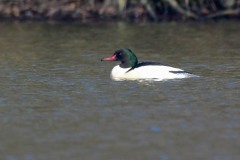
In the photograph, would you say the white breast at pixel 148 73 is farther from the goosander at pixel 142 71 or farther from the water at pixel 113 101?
the water at pixel 113 101

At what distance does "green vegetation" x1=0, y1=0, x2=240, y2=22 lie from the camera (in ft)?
88.9

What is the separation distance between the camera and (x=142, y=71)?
1672 centimetres

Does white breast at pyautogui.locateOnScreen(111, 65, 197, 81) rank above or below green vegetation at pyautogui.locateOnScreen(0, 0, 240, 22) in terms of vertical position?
above

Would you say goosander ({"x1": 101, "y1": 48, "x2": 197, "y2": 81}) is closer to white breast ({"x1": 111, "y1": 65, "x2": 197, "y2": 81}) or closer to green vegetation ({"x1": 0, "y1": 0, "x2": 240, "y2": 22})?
white breast ({"x1": 111, "y1": 65, "x2": 197, "y2": 81})

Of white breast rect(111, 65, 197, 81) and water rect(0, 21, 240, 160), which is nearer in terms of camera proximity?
water rect(0, 21, 240, 160)

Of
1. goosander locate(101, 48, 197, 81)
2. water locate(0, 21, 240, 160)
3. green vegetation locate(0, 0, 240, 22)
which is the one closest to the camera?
water locate(0, 21, 240, 160)

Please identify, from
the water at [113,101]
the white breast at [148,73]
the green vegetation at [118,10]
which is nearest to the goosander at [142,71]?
the white breast at [148,73]

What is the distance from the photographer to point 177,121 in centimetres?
1245

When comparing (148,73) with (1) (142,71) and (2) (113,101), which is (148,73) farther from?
(2) (113,101)

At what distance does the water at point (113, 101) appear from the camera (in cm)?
1099

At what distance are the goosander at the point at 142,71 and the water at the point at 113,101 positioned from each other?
26 centimetres

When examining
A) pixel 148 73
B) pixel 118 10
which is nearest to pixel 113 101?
pixel 148 73

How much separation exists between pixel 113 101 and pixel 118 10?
44.4ft

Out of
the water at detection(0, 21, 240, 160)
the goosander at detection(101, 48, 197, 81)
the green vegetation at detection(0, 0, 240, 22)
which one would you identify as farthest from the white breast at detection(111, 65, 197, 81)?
the green vegetation at detection(0, 0, 240, 22)
